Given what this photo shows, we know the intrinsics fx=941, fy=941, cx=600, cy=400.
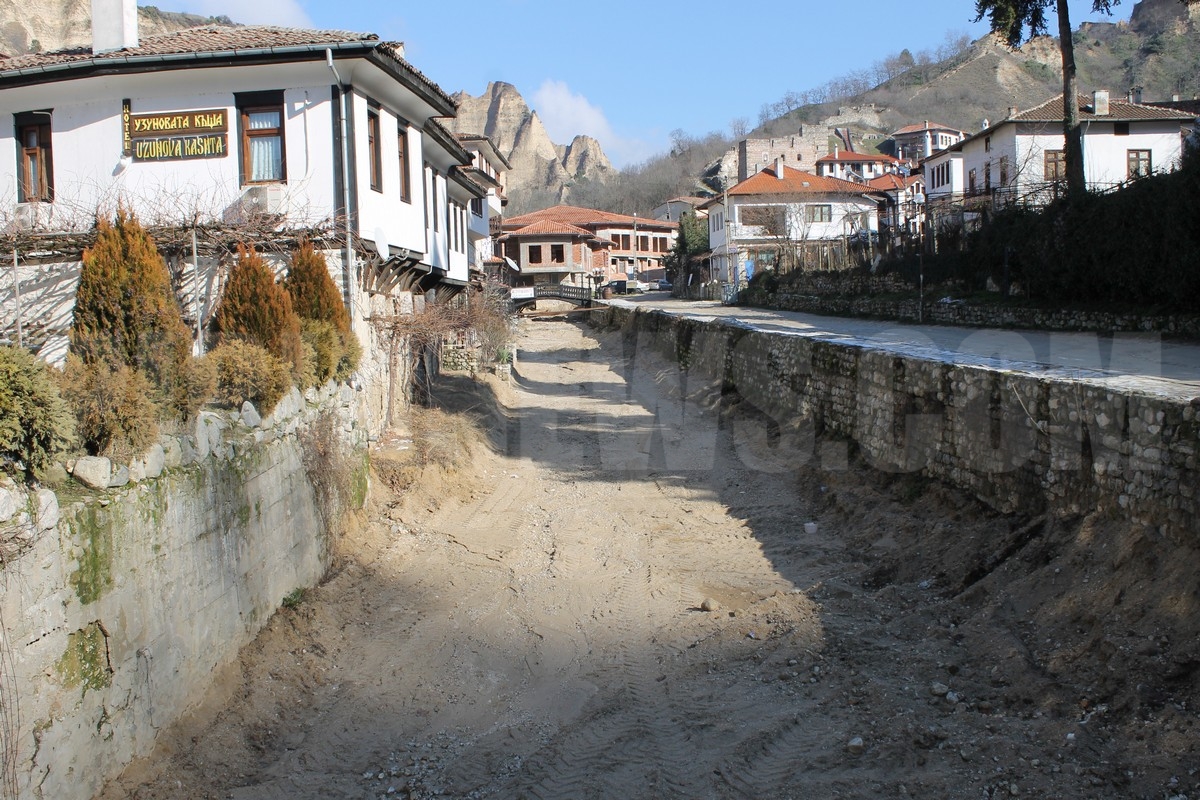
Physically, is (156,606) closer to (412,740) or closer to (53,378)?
(53,378)

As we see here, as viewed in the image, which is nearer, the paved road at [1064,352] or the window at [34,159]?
the paved road at [1064,352]

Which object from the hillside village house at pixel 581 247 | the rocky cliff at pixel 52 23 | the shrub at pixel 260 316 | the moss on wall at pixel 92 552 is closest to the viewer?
the moss on wall at pixel 92 552

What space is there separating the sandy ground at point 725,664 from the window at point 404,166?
21.2 feet

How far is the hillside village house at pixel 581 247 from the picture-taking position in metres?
74.9

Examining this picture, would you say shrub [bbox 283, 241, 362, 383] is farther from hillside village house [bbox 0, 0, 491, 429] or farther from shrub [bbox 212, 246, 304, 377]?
hillside village house [bbox 0, 0, 491, 429]

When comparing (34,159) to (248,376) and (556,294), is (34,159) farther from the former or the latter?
(556,294)

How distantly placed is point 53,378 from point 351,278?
28.2ft

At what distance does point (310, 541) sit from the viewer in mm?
10547

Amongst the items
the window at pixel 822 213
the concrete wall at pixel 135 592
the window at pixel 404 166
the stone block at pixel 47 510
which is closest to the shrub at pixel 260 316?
the concrete wall at pixel 135 592

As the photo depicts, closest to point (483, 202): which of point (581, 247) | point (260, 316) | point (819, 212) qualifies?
point (260, 316)

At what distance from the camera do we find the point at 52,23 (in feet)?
271

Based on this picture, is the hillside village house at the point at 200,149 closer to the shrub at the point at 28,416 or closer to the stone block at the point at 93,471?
the stone block at the point at 93,471

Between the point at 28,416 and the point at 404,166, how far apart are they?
1313cm

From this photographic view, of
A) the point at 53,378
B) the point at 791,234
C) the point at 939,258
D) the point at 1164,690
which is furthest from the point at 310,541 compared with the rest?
the point at 791,234
